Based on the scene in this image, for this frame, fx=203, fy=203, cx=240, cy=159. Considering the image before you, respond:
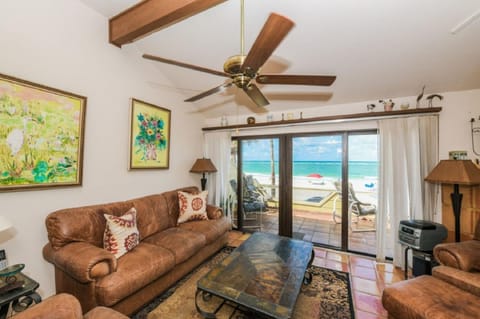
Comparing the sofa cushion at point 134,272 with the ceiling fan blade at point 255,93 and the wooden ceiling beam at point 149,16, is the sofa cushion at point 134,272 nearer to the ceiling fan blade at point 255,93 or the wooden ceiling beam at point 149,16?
the ceiling fan blade at point 255,93

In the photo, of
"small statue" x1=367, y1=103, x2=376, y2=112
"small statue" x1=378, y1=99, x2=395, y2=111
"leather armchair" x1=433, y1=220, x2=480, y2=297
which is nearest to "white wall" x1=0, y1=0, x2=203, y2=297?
"small statue" x1=367, y1=103, x2=376, y2=112

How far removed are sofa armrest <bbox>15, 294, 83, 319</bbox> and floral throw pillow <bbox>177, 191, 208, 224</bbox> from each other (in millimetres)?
1853

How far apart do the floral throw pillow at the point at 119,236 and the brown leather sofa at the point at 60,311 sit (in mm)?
803

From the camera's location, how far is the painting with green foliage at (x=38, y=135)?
1.73 meters

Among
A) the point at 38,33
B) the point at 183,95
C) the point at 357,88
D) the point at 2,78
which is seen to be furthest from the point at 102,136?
the point at 357,88

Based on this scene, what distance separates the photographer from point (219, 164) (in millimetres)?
4039

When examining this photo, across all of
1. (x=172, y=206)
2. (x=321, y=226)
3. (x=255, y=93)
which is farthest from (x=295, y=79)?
(x=321, y=226)

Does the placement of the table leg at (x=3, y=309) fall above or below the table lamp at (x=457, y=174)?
below

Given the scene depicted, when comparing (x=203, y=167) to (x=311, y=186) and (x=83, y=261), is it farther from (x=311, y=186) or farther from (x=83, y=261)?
(x=83, y=261)

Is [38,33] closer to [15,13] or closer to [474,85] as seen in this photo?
[15,13]

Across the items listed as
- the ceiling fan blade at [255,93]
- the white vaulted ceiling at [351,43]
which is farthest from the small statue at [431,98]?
the ceiling fan blade at [255,93]

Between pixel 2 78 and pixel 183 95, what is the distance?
222cm

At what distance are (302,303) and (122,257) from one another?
1.79m

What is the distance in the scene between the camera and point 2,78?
1.69 metres
